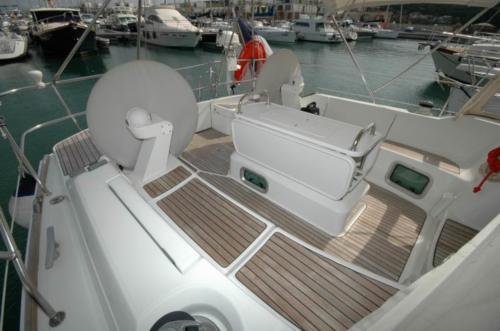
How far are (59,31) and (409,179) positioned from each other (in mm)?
27987

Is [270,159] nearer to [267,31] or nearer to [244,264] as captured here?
[244,264]

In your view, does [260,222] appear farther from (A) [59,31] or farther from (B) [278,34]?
(B) [278,34]

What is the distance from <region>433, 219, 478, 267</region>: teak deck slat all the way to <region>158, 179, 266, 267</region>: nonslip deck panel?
1.95 meters

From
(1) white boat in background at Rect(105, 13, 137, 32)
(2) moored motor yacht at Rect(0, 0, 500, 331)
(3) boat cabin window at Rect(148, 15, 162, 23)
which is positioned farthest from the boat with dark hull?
(2) moored motor yacht at Rect(0, 0, 500, 331)

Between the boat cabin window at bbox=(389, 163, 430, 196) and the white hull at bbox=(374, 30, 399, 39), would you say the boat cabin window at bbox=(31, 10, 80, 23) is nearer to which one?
the boat cabin window at bbox=(389, 163, 430, 196)

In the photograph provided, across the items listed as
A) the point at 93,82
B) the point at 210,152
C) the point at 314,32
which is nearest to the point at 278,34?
the point at 314,32

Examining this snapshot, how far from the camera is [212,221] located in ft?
7.59

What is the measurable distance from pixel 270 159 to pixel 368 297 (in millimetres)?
1587

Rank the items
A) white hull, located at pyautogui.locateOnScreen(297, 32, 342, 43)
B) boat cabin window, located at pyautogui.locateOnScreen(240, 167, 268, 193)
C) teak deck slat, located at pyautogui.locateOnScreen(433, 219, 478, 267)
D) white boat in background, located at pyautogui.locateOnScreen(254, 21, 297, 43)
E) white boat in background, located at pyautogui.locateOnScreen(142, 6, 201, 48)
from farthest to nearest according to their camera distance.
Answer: white hull, located at pyautogui.locateOnScreen(297, 32, 342, 43)
white boat in background, located at pyautogui.locateOnScreen(254, 21, 297, 43)
white boat in background, located at pyautogui.locateOnScreen(142, 6, 201, 48)
boat cabin window, located at pyautogui.locateOnScreen(240, 167, 268, 193)
teak deck slat, located at pyautogui.locateOnScreen(433, 219, 478, 267)

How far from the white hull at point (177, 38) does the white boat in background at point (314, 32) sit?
632 inches

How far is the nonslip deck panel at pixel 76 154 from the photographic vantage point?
3.00 meters

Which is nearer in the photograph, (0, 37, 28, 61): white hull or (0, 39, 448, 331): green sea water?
(0, 39, 448, 331): green sea water

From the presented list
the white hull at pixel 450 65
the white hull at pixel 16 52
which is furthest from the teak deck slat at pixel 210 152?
the white hull at pixel 16 52

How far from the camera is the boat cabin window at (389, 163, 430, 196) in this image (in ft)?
10.7
